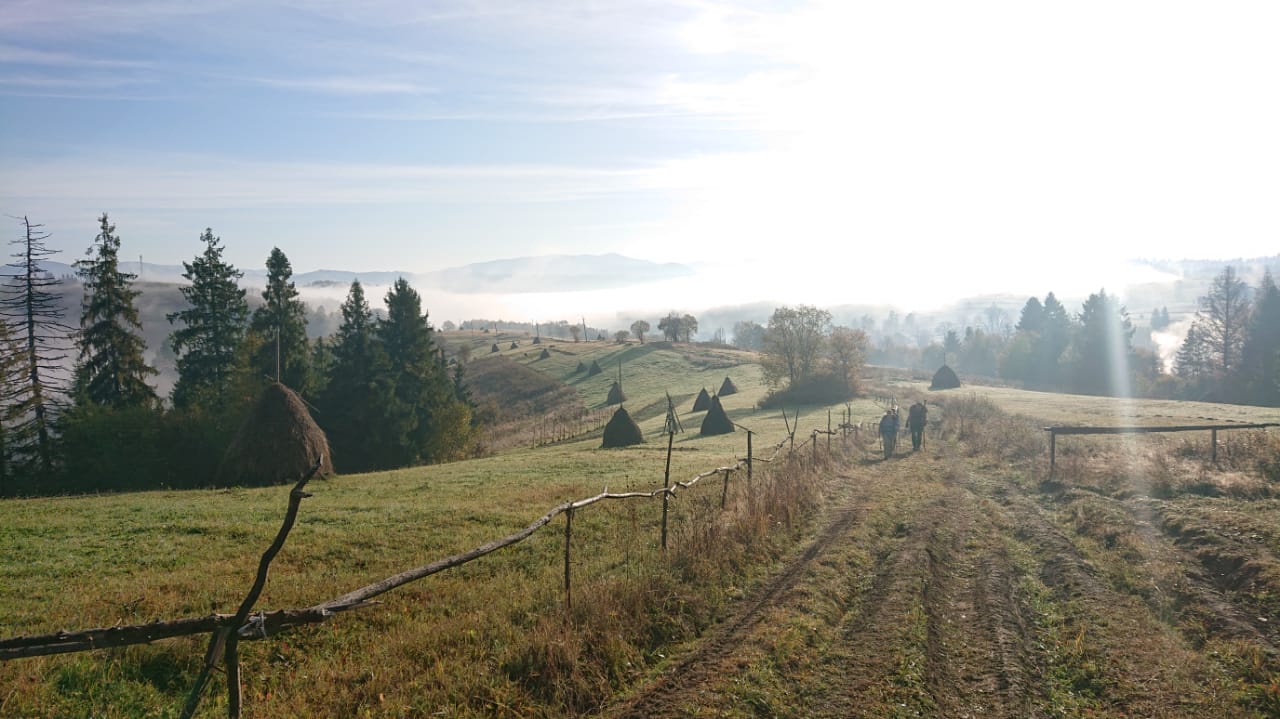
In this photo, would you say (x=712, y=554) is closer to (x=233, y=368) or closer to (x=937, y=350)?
(x=233, y=368)

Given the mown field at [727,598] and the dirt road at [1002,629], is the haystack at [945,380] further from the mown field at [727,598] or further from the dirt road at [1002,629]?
the dirt road at [1002,629]

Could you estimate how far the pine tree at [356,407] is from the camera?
1628 inches

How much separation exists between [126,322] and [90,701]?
42700mm

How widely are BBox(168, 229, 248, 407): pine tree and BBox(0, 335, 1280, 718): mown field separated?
2992 centimetres

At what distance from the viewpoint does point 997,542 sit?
12.1m

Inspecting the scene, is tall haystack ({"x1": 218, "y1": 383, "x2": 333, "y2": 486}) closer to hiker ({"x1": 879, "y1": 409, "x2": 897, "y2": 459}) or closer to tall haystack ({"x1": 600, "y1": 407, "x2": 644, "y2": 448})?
tall haystack ({"x1": 600, "y1": 407, "x2": 644, "y2": 448})

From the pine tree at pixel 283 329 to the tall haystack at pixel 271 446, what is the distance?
16462 millimetres

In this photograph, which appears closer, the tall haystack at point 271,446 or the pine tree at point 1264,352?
the tall haystack at point 271,446

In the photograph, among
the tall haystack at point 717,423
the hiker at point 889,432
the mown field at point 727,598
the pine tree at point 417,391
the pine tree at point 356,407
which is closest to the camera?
the mown field at point 727,598

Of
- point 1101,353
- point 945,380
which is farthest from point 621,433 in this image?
point 1101,353

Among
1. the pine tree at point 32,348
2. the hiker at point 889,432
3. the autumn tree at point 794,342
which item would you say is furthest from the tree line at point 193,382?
the autumn tree at point 794,342

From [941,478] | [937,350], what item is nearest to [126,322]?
[941,478]

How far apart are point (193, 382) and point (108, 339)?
6.70 m

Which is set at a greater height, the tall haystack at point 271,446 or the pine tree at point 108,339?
the pine tree at point 108,339
